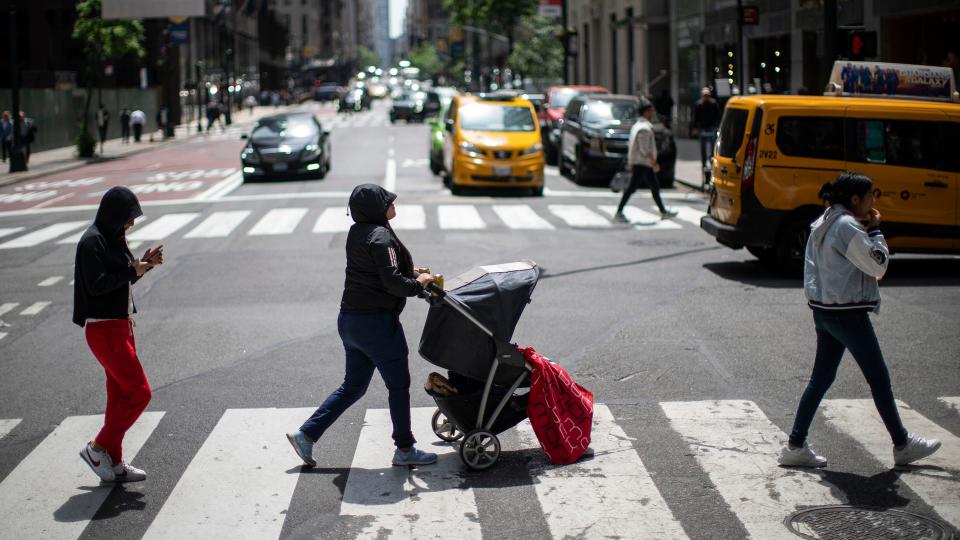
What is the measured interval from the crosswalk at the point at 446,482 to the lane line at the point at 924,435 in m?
0.01

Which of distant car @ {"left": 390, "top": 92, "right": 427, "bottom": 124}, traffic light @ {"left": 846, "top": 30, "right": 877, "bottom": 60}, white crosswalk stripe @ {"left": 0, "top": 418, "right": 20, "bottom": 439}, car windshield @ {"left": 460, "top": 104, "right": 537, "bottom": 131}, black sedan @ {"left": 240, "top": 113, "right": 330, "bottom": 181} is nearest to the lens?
white crosswalk stripe @ {"left": 0, "top": 418, "right": 20, "bottom": 439}

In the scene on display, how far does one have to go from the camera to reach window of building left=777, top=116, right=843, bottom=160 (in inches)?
559

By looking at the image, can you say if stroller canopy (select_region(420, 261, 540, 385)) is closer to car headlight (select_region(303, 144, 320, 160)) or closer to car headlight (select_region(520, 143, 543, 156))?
car headlight (select_region(520, 143, 543, 156))

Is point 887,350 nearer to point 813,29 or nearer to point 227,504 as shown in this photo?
point 227,504

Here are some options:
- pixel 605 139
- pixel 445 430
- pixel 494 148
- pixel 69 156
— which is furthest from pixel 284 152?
pixel 445 430

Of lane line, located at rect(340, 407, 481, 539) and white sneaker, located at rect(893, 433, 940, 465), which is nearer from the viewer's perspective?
lane line, located at rect(340, 407, 481, 539)

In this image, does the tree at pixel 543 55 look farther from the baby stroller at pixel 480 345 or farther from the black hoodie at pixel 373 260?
the black hoodie at pixel 373 260

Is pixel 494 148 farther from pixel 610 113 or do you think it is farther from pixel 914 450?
pixel 914 450

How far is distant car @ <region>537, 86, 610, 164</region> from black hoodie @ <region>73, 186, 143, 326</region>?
1011 inches

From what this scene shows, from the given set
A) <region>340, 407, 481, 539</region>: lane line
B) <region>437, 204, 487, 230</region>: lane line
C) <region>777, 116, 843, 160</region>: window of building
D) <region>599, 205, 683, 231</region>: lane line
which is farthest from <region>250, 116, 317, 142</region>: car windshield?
<region>340, 407, 481, 539</region>: lane line

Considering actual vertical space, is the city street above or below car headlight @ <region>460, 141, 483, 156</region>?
below

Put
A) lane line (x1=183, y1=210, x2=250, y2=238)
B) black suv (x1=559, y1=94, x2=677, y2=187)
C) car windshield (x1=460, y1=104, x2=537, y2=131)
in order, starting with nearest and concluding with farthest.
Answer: lane line (x1=183, y1=210, x2=250, y2=238)
car windshield (x1=460, y1=104, x2=537, y2=131)
black suv (x1=559, y1=94, x2=677, y2=187)

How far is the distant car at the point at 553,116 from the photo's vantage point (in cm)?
3378

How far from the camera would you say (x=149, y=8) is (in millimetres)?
49062
